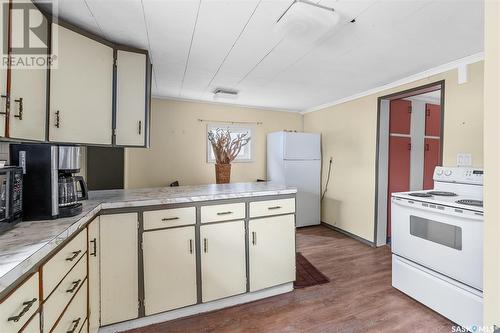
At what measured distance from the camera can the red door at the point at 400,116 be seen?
3363 millimetres

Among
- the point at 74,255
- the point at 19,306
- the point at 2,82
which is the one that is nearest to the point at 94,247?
the point at 74,255

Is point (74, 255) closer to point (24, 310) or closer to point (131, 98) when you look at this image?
point (24, 310)

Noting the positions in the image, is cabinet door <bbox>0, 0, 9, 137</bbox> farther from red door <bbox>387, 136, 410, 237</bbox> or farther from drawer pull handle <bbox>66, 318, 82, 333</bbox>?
red door <bbox>387, 136, 410, 237</bbox>

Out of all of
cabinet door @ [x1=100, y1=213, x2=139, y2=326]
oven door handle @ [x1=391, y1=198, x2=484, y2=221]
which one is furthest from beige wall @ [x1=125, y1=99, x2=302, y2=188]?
oven door handle @ [x1=391, y1=198, x2=484, y2=221]

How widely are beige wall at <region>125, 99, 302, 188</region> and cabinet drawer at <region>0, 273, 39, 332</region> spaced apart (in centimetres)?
293

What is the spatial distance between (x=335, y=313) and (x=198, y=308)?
112 cm

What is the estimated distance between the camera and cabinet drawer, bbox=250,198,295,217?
6.80 feet

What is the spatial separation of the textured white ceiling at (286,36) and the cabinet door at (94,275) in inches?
55.8

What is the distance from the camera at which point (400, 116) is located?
11.3 feet

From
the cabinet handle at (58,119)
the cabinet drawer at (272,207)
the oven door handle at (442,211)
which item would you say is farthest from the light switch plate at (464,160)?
the cabinet handle at (58,119)

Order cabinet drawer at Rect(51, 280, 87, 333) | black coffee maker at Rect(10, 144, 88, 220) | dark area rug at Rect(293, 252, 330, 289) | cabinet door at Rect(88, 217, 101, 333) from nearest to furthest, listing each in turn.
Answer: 1. cabinet drawer at Rect(51, 280, 87, 333)
2. black coffee maker at Rect(10, 144, 88, 220)
3. cabinet door at Rect(88, 217, 101, 333)
4. dark area rug at Rect(293, 252, 330, 289)

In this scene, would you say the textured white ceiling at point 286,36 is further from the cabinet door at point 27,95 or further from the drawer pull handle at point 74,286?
the drawer pull handle at point 74,286

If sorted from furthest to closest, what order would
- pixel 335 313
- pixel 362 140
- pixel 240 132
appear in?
pixel 240 132, pixel 362 140, pixel 335 313

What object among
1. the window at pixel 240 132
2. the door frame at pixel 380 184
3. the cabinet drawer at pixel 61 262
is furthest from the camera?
the window at pixel 240 132
